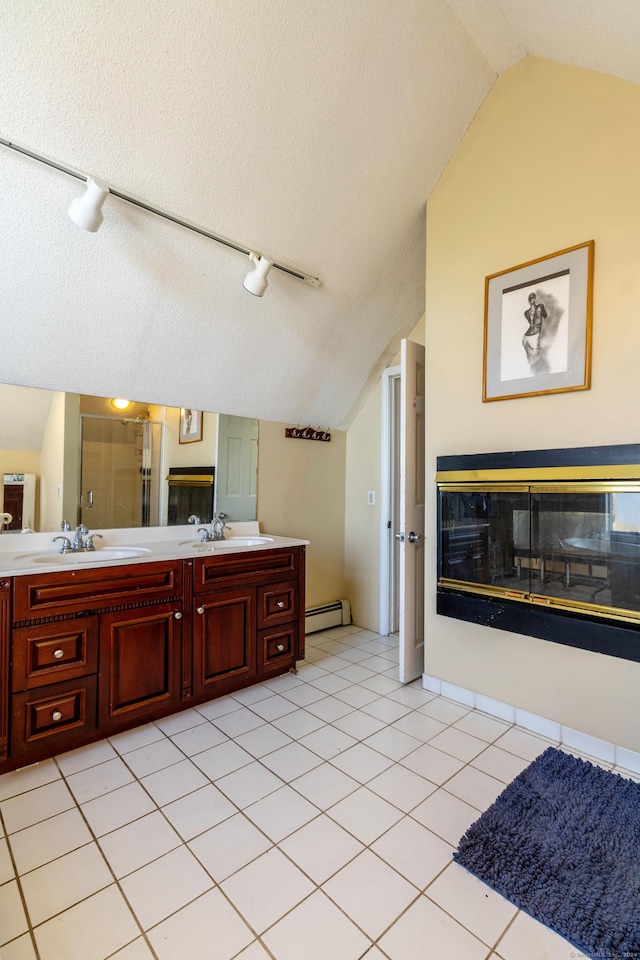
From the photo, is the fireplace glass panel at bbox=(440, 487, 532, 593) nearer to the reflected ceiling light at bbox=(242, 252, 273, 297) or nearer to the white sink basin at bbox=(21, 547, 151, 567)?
the reflected ceiling light at bbox=(242, 252, 273, 297)

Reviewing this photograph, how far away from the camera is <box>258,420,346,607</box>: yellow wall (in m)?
3.29

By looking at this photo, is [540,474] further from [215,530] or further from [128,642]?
[128,642]

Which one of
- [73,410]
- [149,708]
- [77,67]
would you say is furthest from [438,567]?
[77,67]

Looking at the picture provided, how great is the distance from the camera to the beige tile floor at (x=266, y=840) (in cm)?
119

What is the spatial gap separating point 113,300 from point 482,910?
2.68 meters

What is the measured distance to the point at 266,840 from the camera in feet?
4.96

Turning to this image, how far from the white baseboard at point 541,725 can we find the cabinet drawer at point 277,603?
881 mm

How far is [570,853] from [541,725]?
0.75 metres

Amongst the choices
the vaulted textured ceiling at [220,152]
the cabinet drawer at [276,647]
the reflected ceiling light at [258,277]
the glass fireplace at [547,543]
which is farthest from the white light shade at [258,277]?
the cabinet drawer at [276,647]

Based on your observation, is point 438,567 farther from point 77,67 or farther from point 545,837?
point 77,67

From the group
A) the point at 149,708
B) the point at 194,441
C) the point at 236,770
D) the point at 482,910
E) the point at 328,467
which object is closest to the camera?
the point at 482,910

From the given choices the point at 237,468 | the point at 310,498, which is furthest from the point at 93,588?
the point at 310,498

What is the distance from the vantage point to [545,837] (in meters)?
1.52

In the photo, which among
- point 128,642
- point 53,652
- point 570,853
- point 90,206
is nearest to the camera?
point 570,853
